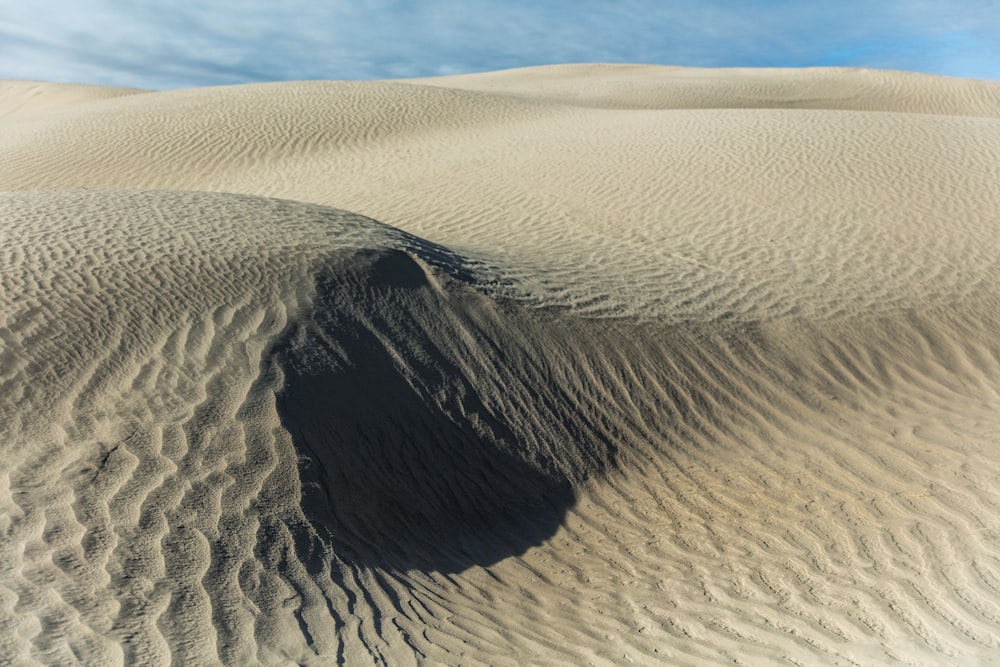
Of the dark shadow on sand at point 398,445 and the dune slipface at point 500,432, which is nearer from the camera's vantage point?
the dune slipface at point 500,432

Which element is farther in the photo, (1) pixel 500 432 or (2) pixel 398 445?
(1) pixel 500 432

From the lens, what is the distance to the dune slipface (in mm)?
4586

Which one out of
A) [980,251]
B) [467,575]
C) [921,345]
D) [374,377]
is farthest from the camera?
[980,251]

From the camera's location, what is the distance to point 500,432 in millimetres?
6930

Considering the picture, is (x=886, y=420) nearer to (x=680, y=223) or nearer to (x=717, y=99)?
(x=680, y=223)

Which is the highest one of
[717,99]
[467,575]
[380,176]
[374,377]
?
[717,99]

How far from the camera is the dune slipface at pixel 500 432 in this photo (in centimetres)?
459

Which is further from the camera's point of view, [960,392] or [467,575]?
[960,392]

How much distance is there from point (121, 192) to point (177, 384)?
454 centimetres

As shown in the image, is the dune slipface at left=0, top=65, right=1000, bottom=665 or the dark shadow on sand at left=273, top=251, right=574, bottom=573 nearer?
the dune slipface at left=0, top=65, right=1000, bottom=665

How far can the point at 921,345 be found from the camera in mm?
9391

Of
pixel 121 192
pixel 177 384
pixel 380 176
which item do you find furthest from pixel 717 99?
pixel 177 384

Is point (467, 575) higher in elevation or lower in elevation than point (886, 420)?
lower

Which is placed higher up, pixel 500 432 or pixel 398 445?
pixel 500 432
